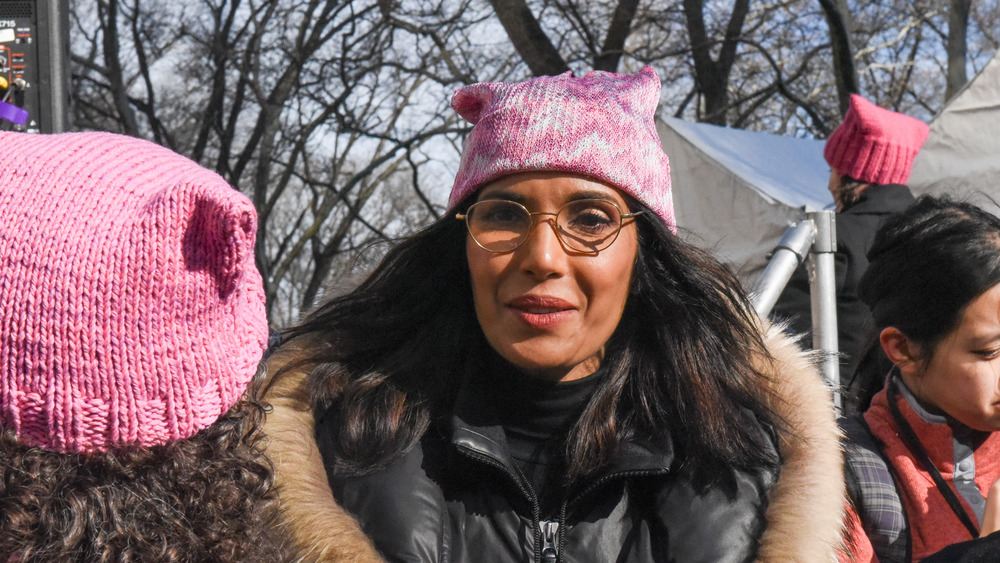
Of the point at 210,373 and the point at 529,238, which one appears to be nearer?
the point at 210,373

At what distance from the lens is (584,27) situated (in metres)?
8.46

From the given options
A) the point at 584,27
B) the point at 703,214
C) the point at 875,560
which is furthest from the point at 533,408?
the point at 584,27

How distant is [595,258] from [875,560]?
74 cm

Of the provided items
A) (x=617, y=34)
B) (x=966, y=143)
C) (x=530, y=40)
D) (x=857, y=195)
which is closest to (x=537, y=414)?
(x=857, y=195)

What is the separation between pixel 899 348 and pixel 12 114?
9.09ft

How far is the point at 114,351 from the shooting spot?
1.13 m

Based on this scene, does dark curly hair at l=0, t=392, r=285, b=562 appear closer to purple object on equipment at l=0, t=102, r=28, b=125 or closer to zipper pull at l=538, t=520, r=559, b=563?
zipper pull at l=538, t=520, r=559, b=563

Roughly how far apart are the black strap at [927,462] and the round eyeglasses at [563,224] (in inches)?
27.4

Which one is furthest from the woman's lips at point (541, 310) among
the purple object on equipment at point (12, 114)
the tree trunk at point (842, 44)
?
the tree trunk at point (842, 44)

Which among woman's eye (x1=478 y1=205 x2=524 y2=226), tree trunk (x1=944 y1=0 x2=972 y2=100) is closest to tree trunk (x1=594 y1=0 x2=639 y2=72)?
woman's eye (x1=478 y1=205 x2=524 y2=226)

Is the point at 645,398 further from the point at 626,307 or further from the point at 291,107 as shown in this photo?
the point at 291,107

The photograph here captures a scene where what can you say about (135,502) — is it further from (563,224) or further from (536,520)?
(563,224)

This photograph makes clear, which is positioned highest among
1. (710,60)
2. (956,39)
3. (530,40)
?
(956,39)

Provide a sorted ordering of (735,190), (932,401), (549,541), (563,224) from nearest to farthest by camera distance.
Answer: (549,541) → (563,224) → (932,401) → (735,190)
